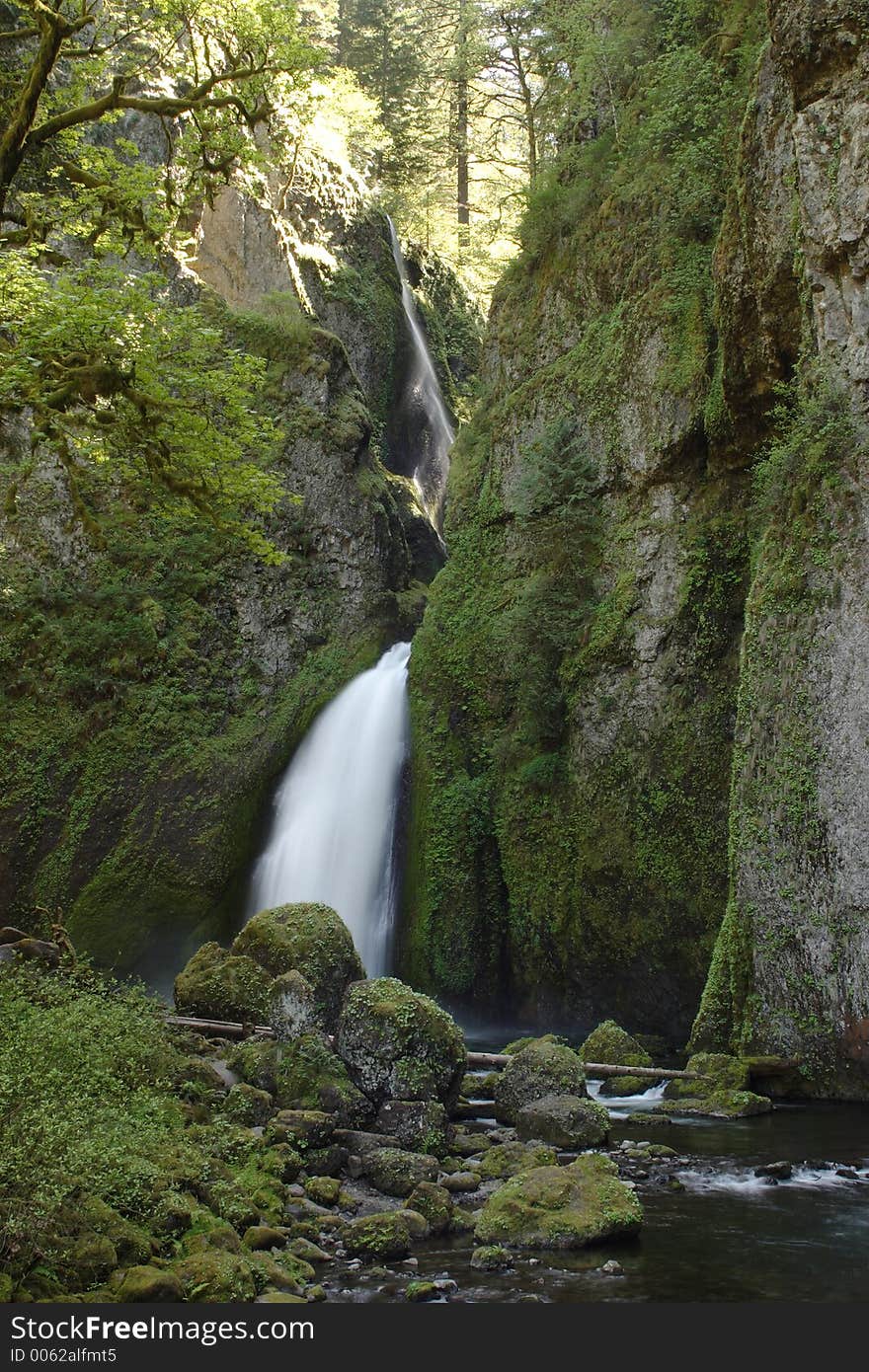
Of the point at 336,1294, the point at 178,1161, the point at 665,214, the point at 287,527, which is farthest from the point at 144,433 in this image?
the point at 287,527

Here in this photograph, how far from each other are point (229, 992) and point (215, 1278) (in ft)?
20.7

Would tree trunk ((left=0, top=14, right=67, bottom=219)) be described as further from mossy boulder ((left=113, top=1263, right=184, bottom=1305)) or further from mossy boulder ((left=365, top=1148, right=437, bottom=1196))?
mossy boulder ((left=365, top=1148, right=437, bottom=1196))

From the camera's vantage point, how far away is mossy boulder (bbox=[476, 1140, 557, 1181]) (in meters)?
8.05

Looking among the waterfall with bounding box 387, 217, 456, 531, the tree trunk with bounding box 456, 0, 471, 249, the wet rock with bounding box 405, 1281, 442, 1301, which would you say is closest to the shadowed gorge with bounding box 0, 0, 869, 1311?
the wet rock with bounding box 405, 1281, 442, 1301

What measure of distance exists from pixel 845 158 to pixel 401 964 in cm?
1328

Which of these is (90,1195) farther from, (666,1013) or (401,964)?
(401,964)

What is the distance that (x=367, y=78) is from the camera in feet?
110

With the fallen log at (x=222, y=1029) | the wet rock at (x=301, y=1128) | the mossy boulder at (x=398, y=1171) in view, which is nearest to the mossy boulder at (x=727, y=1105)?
the mossy boulder at (x=398, y=1171)

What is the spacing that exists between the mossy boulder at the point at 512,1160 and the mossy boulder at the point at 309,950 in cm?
232

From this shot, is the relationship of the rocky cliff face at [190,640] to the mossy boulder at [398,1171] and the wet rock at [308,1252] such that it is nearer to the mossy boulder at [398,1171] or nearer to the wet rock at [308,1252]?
the mossy boulder at [398,1171]

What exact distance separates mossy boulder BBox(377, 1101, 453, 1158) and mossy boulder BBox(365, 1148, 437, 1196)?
549 mm

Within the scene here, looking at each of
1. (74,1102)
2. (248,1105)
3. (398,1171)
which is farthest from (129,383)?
(398,1171)

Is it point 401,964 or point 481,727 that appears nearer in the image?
point 401,964

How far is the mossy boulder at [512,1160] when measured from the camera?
8.05 m
